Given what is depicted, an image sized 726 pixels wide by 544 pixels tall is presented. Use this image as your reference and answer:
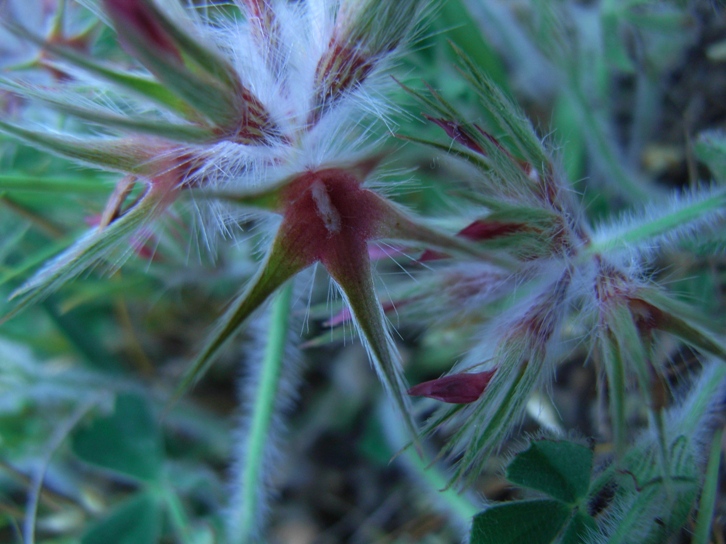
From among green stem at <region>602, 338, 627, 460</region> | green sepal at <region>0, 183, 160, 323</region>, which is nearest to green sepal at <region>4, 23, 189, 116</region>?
green sepal at <region>0, 183, 160, 323</region>

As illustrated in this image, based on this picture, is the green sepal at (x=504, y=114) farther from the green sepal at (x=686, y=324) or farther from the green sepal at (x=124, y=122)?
the green sepal at (x=124, y=122)

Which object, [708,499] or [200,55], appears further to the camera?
[708,499]

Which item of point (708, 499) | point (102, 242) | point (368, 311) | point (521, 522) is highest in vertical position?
point (102, 242)

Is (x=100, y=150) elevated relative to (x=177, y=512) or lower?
elevated

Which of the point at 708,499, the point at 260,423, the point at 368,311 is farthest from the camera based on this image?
the point at 260,423

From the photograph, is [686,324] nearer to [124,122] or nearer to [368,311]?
[368,311]

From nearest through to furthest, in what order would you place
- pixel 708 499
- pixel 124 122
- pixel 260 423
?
pixel 124 122 < pixel 708 499 < pixel 260 423

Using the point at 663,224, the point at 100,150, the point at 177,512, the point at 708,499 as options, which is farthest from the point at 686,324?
the point at 177,512

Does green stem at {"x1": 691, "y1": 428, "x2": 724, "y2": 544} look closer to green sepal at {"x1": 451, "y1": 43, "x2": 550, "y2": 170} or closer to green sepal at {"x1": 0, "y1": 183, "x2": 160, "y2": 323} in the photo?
green sepal at {"x1": 451, "y1": 43, "x2": 550, "y2": 170}
